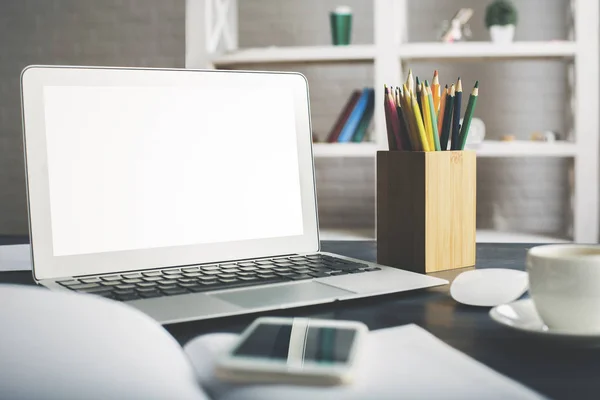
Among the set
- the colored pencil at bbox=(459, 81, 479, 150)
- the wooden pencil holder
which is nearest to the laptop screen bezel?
the wooden pencil holder

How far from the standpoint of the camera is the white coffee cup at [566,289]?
0.59 m

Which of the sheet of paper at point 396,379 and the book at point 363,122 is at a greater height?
the book at point 363,122

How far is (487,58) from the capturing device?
243 centimetres

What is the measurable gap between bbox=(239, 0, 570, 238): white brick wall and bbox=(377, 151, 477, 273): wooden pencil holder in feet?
6.40

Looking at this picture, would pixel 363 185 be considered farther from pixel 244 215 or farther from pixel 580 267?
pixel 580 267

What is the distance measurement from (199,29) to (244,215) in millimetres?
1572

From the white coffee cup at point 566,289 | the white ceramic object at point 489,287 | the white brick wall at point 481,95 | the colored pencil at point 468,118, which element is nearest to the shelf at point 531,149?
the white brick wall at point 481,95

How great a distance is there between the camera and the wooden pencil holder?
0.94 meters

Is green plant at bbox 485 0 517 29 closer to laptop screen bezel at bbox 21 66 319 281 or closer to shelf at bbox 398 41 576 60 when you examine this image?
shelf at bbox 398 41 576 60

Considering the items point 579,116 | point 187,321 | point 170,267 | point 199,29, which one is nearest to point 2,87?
point 199,29

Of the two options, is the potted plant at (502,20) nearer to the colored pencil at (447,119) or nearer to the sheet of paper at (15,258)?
the colored pencil at (447,119)

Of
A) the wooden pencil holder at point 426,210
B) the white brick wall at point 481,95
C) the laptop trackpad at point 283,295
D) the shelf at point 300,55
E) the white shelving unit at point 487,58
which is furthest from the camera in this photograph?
the white brick wall at point 481,95

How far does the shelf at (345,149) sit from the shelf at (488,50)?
1.06 ft

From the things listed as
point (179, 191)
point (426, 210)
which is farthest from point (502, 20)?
point (179, 191)
